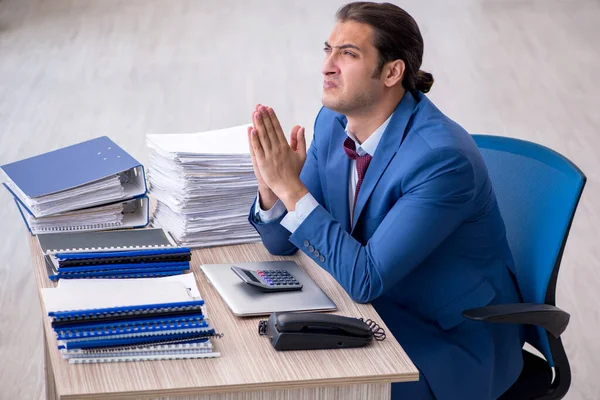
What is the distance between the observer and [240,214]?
2484mm

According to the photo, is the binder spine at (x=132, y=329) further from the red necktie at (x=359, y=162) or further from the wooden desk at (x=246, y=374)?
the red necktie at (x=359, y=162)

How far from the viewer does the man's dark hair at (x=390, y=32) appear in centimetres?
234

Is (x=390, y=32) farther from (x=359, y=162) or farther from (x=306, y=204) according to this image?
(x=306, y=204)

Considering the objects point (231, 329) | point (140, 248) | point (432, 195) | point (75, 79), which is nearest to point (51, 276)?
point (140, 248)

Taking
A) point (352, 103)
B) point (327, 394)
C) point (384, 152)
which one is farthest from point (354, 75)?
point (327, 394)

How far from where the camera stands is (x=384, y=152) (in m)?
2.31

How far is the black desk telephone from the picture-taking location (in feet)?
6.22

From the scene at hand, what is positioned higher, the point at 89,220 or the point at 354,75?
the point at 354,75

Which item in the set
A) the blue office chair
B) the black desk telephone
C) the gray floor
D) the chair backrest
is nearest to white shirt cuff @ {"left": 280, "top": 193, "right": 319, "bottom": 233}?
the black desk telephone

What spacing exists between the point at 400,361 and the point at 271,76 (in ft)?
16.4

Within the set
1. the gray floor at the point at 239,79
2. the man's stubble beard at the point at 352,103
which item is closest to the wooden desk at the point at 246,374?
the man's stubble beard at the point at 352,103

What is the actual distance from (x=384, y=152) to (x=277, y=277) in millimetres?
402

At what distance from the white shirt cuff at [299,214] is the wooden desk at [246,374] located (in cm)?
30

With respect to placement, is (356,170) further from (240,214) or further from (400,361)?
(400,361)
